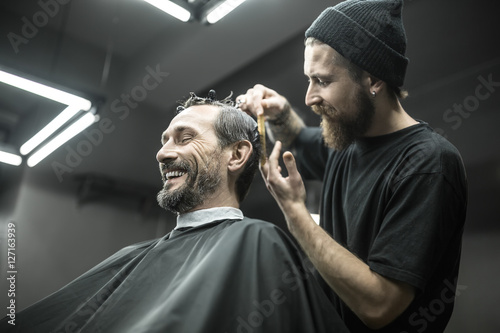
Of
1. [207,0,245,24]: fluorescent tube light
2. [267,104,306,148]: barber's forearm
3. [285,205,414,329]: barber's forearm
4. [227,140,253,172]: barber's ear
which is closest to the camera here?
[285,205,414,329]: barber's forearm

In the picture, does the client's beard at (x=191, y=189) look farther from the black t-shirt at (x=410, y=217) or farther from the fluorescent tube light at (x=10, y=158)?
the fluorescent tube light at (x=10, y=158)

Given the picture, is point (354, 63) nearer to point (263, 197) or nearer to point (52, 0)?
point (263, 197)

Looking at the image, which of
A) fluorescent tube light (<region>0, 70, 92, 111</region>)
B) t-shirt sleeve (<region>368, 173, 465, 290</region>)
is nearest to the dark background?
fluorescent tube light (<region>0, 70, 92, 111</region>)

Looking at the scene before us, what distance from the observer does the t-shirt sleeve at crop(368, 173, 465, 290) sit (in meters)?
1.48

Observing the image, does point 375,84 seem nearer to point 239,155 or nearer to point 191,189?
point 239,155

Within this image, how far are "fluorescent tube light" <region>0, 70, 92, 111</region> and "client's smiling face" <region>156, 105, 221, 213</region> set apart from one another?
0.84 meters

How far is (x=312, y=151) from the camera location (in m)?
2.54

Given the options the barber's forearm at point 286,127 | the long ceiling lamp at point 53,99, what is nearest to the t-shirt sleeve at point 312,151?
the barber's forearm at point 286,127

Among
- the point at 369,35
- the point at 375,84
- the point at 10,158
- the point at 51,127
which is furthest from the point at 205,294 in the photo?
the point at 10,158

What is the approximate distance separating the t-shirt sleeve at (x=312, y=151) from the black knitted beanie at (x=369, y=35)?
669mm

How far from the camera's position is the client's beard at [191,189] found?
1885 millimetres

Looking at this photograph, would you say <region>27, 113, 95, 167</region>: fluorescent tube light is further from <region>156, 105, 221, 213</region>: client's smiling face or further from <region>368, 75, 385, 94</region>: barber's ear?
<region>368, 75, 385, 94</region>: barber's ear

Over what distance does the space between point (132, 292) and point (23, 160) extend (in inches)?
90.9

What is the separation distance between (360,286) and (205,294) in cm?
56
